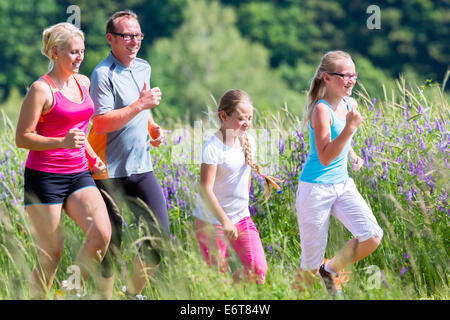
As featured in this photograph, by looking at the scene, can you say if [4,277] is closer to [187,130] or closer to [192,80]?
[187,130]

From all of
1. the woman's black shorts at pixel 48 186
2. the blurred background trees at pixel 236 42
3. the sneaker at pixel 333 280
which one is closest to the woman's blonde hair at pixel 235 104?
the sneaker at pixel 333 280

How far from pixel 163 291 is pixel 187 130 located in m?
2.43

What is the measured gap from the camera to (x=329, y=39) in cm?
5000

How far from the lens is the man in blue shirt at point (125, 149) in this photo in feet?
12.4

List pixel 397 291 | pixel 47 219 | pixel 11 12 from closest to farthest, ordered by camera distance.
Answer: pixel 397 291 → pixel 47 219 → pixel 11 12

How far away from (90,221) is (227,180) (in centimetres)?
78

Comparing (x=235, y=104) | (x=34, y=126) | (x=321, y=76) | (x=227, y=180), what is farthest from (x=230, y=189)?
(x=34, y=126)

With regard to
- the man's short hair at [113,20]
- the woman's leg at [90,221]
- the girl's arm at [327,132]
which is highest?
the man's short hair at [113,20]

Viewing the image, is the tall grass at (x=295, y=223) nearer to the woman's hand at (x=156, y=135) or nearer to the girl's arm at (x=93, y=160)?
the woman's hand at (x=156, y=135)

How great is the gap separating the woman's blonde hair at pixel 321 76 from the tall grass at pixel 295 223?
1.97 ft

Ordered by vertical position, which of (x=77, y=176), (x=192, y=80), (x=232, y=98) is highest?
(x=232, y=98)

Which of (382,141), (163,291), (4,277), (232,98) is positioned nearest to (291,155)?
(382,141)

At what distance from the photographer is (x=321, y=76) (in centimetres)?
383

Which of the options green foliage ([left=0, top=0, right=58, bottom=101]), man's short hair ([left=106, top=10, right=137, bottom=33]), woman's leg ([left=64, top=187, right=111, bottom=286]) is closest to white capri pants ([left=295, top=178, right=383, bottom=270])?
woman's leg ([left=64, top=187, right=111, bottom=286])
